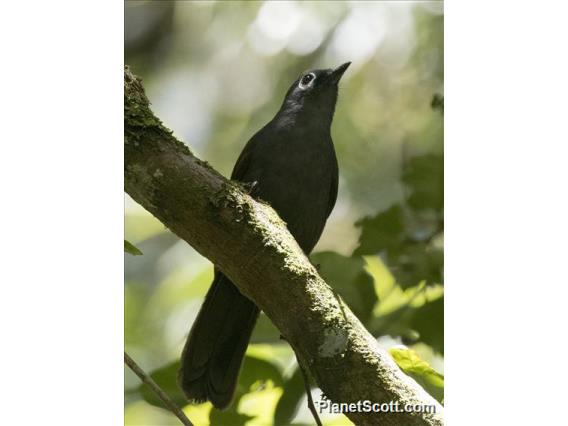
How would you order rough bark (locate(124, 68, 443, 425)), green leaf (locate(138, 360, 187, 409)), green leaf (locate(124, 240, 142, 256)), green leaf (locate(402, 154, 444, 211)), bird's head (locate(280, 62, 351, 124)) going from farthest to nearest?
bird's head (locate(280, 62, 351, 124))
green leaf (locate(402, 154, 444, 211))
green leaf (locate(138, 360, 187, 409))
green leaf (locate(124, 240, 142, 256))
rough bark (locate(124, 68, 443, 425))

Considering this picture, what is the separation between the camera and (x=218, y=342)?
3.15m

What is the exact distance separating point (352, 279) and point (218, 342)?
0.60m

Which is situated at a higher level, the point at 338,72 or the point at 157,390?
the point at 338,72

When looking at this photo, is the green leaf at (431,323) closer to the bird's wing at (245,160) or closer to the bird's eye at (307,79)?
the bird's wing at (245,160)

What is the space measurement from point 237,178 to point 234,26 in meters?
0.61

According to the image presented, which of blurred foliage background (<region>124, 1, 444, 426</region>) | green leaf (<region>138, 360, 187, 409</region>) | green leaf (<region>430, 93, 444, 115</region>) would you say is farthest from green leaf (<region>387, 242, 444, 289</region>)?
green leaf (<region>138, 360, 187, 409</region>)

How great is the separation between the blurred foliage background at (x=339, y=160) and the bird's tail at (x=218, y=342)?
4 cm

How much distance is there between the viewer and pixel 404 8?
3100 millimetres

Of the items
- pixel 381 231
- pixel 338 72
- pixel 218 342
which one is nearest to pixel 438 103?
pixel 338 72

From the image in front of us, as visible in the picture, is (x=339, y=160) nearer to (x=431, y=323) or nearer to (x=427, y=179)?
(x=427, y=179)

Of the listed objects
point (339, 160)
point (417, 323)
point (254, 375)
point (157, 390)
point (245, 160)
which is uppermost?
point (339, 160)

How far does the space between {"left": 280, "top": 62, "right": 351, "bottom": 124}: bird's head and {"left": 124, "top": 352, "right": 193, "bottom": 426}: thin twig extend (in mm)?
1225

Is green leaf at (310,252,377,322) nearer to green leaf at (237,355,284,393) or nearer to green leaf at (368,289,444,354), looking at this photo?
green leaf at (368,289,444,354)

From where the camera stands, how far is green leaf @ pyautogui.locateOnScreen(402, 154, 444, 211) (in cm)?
309
